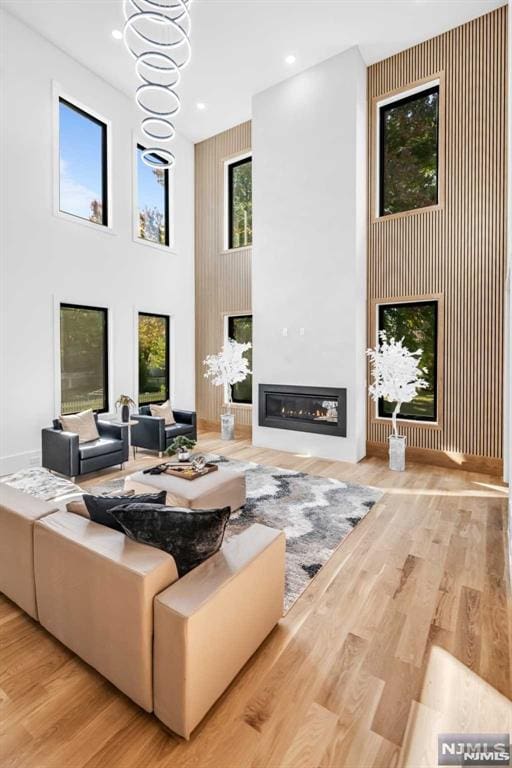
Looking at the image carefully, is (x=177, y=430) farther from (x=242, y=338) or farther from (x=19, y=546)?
(x=19, y=546)

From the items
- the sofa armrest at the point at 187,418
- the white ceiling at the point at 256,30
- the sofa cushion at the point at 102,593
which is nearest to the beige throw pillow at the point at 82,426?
the sofa armrest at the point at 187,418

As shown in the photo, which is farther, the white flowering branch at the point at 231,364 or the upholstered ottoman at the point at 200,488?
the white flowering branch at the point at 231,364

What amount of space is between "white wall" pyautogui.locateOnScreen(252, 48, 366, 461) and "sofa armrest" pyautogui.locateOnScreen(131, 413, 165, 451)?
179 centimetres

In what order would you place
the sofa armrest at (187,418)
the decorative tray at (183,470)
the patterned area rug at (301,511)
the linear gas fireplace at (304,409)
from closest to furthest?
the patterned area rug at (301,511) < the decorative tray at (183,470) < the linear gas fireplace at (304,409) < the sofa armrest at (187,418)

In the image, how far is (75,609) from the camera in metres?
1.99

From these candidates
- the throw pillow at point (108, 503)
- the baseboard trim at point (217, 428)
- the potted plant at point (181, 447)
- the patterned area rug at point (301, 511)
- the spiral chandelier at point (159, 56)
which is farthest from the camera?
the baseboard trim at point (217, 428)

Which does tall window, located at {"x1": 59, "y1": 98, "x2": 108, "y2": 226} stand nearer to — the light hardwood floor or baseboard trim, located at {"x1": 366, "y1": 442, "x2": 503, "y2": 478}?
the light hardwood floor

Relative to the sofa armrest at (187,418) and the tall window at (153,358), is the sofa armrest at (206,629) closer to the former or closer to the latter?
the sofa armrest at (187,418)

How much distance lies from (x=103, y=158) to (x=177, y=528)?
7.12 m

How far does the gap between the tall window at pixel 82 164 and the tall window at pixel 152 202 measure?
2.63ft

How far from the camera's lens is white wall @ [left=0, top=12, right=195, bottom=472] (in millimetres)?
5316

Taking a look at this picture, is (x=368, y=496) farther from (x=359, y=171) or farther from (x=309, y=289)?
(x=359, y=171)

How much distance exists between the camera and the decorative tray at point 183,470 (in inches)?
154

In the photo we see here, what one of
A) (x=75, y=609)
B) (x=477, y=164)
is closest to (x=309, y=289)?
(x=477, y=164)
